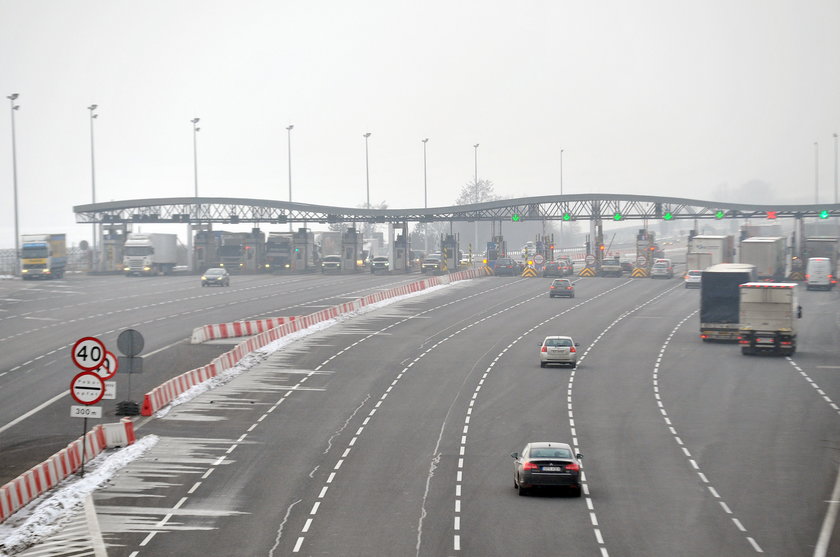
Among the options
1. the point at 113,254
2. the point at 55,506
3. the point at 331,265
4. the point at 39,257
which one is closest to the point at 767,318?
the point at 55,506

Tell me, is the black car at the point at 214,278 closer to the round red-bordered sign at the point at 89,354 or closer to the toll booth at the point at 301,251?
the toll booth at the point at 301,251

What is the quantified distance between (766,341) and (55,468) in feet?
117

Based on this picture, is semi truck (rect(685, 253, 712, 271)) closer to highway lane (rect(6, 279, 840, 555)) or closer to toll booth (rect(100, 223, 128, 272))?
highway lane (rect(6, 279, 840, 555))

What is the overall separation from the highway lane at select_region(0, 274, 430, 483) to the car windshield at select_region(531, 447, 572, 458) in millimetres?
14063

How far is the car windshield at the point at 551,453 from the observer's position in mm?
25969

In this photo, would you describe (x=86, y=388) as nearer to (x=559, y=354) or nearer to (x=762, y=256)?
(x=559, y=354)

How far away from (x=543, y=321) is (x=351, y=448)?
3679cm

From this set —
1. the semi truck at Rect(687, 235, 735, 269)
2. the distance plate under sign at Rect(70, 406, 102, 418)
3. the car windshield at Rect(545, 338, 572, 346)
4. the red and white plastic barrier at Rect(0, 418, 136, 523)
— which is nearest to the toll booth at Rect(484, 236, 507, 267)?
the semi truck at Rect(687, 235, 735, 269)

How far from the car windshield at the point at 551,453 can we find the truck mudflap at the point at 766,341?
2829cm

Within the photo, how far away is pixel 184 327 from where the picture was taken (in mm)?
61906

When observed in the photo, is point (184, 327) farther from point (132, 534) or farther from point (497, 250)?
point (497, 250)

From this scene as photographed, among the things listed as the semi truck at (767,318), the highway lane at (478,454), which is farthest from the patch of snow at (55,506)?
the semi truck at (767,318)

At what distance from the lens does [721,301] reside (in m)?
56.2

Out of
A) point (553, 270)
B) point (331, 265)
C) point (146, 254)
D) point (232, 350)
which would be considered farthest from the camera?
point (331, 265)
